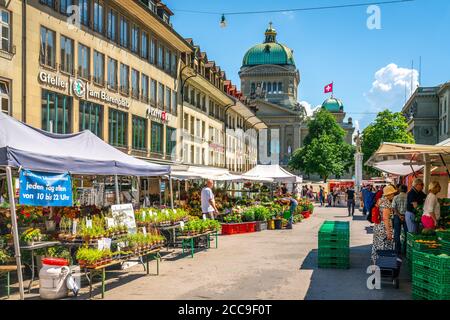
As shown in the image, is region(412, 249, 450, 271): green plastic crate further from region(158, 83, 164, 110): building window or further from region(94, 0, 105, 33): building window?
region(158, 83, 164, 110): building window

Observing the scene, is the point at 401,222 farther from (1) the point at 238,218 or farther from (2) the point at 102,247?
(1) the point at 238,218

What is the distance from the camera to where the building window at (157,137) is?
36.9m

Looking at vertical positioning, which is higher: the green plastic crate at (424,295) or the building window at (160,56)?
the building window at (160,56)

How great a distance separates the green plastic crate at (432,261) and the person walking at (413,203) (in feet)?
12.9

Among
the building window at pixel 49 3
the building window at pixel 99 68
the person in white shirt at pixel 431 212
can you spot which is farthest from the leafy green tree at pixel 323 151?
the person in white shirt at pixel 431 212

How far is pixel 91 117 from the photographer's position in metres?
28.0

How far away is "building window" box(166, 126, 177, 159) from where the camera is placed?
39.6 meters

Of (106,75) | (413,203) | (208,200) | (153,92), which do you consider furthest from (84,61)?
(413,203)

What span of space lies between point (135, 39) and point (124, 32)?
4.96 ft

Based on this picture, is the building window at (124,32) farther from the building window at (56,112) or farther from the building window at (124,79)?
the building window at (56,112)

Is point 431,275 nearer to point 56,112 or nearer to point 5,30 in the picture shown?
point 5,30

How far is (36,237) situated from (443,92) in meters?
85.6

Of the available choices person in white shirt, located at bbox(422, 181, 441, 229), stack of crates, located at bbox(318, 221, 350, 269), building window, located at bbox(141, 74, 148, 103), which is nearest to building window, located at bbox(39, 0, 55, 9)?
building window, located at bbox(141, 74, 148, 103)

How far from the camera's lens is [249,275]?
39.2 feet
